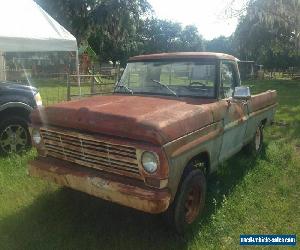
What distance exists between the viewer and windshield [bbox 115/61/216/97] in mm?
5113

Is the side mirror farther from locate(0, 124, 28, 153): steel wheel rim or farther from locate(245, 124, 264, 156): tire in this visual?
locate(0, 124, 28, 153): steel wheel rim

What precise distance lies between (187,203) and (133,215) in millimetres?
746

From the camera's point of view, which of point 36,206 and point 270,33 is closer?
point 36,206

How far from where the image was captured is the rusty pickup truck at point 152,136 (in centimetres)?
366

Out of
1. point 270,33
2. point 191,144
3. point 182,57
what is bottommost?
point 191,144

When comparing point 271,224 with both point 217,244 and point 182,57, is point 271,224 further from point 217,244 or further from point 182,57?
point 182,57

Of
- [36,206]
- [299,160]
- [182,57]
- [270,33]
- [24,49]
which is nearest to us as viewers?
[36,206]

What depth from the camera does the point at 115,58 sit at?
49094 mm

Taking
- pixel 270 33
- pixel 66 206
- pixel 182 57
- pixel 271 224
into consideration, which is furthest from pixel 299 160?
pixel 270 33

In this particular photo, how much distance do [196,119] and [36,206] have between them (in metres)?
2.37

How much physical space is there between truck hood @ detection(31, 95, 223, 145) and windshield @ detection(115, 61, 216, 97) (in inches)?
11.7

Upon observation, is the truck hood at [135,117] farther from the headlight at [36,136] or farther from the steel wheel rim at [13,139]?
the steel wheel rim at [13,139]

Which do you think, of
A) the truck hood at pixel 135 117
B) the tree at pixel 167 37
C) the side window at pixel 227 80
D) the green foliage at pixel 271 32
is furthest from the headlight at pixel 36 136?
the tree at pixel 167 37

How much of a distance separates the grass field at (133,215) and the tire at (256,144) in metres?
0.58
